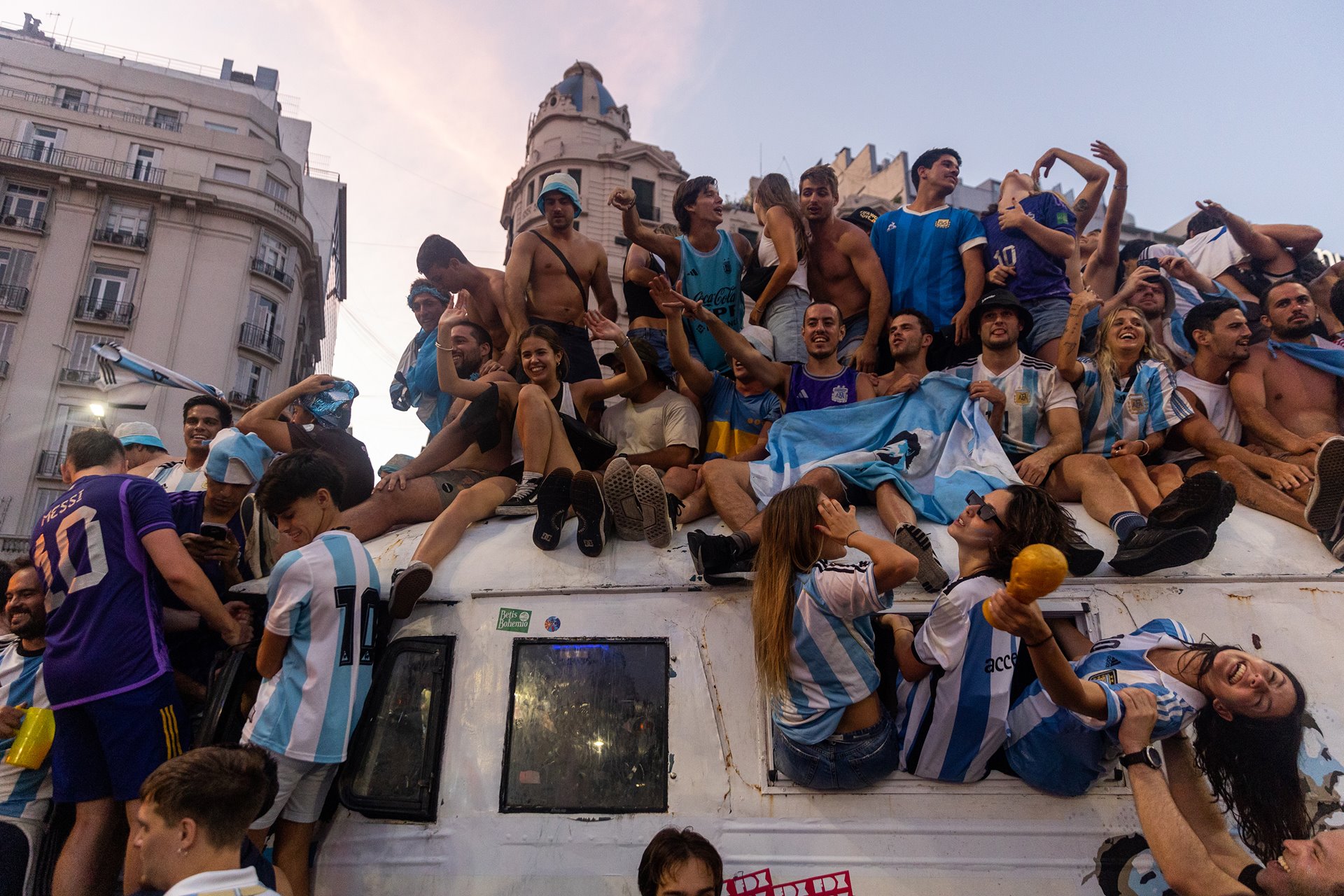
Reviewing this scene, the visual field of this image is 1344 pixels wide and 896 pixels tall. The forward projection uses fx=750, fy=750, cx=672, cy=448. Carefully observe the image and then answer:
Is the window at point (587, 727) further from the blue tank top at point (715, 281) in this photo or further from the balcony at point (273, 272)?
the balcony at point (273, 272)

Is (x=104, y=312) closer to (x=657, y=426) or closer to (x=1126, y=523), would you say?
(x=657, y=426)

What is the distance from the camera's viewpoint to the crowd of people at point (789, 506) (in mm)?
2686

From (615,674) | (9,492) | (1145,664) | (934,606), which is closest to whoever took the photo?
(1145,664)

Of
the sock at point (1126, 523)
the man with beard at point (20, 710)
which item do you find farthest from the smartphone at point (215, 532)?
the sock at point (1126, 523)

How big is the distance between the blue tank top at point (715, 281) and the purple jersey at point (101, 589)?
13.0 feet

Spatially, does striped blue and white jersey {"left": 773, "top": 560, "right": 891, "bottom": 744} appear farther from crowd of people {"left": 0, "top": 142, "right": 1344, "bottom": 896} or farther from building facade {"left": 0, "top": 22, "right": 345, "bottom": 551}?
building facade {"left": 0, "top": 22, "right": 345, "bottom": 551}

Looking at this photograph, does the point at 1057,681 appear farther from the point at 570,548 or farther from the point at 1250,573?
the point at 570,548

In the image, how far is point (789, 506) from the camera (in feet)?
9.88

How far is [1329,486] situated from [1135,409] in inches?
44.0

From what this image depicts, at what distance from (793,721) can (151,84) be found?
33.9 metres

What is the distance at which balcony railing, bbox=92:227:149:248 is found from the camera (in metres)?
23.7

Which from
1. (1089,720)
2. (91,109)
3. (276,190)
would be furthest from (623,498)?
(91,109)

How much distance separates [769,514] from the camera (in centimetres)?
305

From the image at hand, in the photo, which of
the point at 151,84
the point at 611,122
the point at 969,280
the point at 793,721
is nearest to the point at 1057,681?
the point at 793,721
